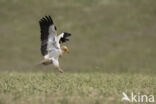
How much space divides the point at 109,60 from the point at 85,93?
24.4m

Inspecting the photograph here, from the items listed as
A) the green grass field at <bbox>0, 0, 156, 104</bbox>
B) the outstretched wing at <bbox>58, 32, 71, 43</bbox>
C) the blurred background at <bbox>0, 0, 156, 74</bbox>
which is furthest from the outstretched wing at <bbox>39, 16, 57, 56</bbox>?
the blurred background at <bbox>0, 0, 156, 74</bbox>

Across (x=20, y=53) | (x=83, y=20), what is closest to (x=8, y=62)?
(x=20, y=53)

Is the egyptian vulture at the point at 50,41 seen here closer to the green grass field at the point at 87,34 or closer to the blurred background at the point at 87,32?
the green grass field at the point at 87,34

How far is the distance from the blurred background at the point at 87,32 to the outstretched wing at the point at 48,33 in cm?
1476

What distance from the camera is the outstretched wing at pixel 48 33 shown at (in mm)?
15633

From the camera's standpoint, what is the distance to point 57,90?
10539 millimetres

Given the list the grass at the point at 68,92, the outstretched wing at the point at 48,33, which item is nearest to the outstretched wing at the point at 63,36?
the outstretched wing at the point at 48,33

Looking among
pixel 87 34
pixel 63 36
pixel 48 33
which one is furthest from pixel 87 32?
pixel 48 33

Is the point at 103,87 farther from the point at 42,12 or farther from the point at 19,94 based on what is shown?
the point at 42,12

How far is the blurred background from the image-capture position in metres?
33.8

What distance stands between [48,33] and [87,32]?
25.3m

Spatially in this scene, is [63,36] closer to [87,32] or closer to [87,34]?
[87,34]

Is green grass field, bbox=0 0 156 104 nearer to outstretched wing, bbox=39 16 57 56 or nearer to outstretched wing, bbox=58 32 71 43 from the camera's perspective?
outstretched wing, bbox=58 32 71 43

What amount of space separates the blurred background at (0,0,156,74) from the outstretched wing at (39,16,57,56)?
581 inches
